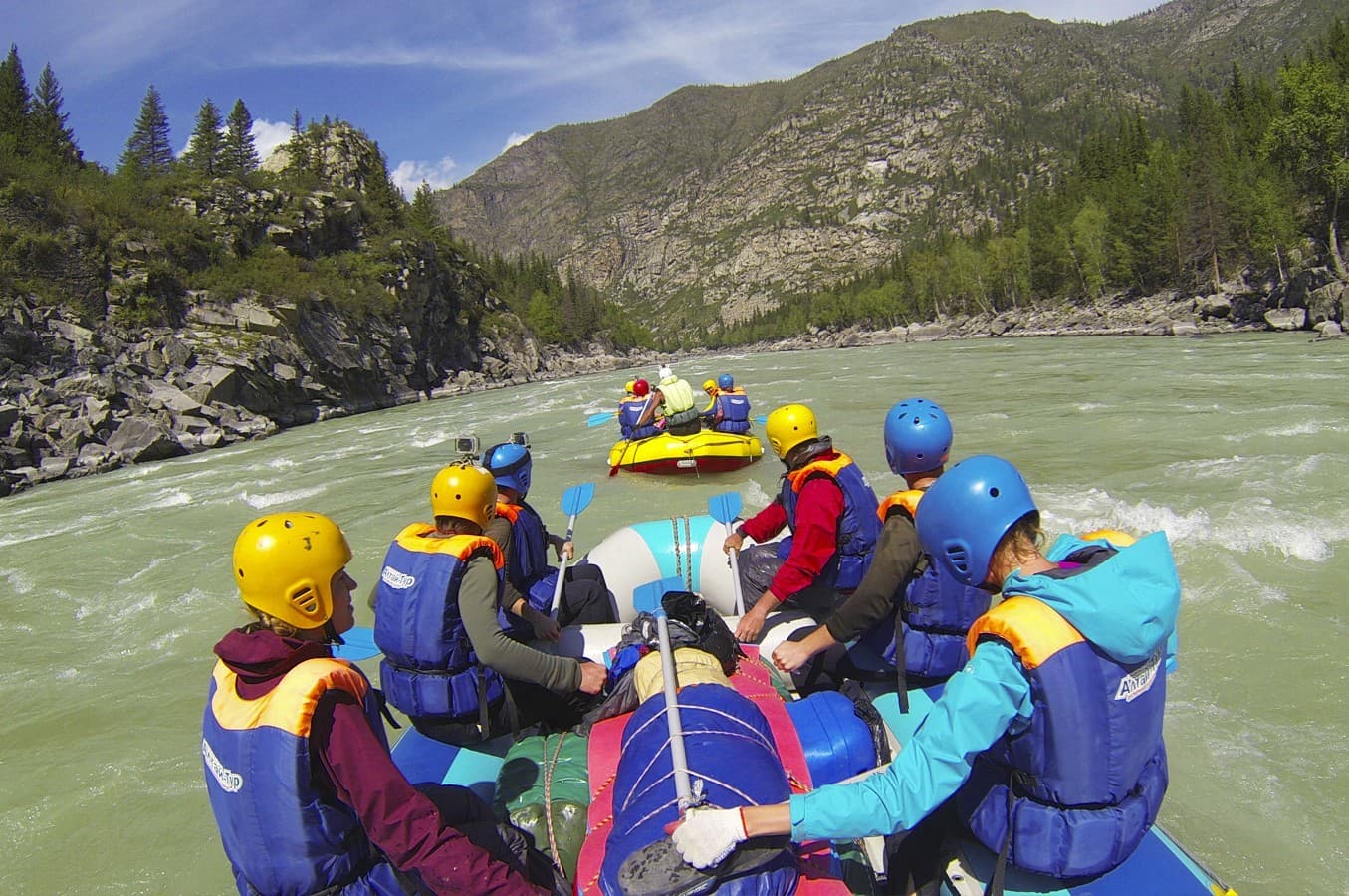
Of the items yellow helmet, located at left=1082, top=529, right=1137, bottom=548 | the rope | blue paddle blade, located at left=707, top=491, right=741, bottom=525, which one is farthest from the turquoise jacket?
blue paddle blade, located at left=707, top=491, right=741, bottom=525

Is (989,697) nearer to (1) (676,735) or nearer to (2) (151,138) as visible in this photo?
(1) (676,735)

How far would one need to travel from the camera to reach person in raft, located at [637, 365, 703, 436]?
465 inches

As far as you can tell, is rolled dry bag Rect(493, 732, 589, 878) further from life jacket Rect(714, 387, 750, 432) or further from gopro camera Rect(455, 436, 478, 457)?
life jacket Rect(714, 387, 750, 432)

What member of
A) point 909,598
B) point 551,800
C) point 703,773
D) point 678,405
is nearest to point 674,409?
point 678,405

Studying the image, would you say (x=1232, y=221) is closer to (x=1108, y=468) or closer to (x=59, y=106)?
(x=1108, y=468)

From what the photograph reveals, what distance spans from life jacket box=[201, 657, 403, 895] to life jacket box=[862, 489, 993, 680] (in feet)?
7.28

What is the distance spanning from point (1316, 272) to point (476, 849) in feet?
130

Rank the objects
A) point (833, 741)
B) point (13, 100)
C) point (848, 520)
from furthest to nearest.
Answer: point (13, 100), point (848, 520), point (833, 741)

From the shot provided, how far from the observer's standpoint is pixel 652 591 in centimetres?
496

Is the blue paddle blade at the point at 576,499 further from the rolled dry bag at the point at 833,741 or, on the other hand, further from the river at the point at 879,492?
the rolled dry bag at the point at 833,741

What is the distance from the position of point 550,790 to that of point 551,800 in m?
0.06

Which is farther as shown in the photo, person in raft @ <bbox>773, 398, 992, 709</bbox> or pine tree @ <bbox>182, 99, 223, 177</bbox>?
pine tree @ <bbox>182, 99, 223, 177</bbox>

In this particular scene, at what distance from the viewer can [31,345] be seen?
21938mm

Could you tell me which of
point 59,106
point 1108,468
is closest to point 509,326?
point 59,106
